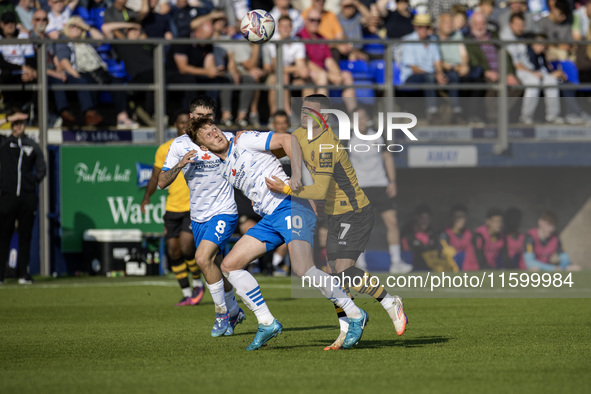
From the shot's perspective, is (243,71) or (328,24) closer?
(243,71)

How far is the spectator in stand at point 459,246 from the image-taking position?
54.7 ft

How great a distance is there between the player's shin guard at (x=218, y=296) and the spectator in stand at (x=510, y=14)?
1199 cm

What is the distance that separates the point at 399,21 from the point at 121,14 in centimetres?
547

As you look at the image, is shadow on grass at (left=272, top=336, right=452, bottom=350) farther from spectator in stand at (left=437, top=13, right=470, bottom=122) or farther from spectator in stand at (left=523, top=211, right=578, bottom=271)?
spectator in stand at (left=437, top=13, right=470, bottom=122)

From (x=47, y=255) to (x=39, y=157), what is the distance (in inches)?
83.8

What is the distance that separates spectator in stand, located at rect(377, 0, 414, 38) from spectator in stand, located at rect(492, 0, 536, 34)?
1983 millimetres

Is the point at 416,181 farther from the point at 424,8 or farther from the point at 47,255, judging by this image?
the point at 47,255

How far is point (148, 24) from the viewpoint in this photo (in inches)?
733

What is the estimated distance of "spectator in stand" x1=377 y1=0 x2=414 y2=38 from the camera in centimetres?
1983

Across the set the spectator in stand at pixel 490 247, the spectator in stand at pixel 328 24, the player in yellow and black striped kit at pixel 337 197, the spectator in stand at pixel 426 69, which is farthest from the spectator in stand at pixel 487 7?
the player in yellow and black striped kit at pixel 337 197

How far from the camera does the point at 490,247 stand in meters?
17.2

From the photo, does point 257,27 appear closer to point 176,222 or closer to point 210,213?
point 176,222

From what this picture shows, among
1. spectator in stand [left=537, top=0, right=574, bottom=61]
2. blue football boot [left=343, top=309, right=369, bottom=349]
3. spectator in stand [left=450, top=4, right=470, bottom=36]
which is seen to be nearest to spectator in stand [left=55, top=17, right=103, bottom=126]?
spectator in stand [left=450, top=4, right=470, bottom=36]

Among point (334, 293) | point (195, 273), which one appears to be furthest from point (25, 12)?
point (334, 293)
